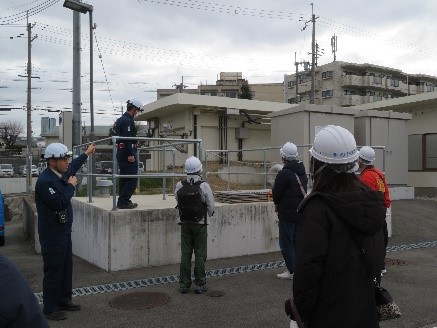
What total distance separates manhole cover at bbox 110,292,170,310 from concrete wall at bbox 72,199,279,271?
1172 millimetres

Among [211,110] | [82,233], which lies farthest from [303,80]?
[82,233]

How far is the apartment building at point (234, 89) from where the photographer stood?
202 feet

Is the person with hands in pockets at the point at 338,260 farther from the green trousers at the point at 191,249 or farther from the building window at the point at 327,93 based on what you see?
the building window at the point at 327,93

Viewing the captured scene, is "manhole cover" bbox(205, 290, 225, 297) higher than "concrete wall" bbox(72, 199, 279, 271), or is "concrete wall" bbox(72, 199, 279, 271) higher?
"concrete wall" bbox(72, 199, 279, 271)

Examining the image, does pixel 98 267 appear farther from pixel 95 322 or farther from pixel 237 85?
pixel 237 85

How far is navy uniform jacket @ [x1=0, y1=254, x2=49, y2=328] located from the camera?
1272 millimetres

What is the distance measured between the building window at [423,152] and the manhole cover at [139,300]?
16.0m

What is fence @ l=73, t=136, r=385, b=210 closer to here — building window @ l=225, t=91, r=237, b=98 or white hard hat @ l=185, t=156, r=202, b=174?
white hard hat @ l=185, t=156, r=202, b=174

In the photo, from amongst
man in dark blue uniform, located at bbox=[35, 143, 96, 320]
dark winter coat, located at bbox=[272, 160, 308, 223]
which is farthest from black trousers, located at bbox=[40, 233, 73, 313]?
dark winter coat, located at bbox=[272, 160, 308, 223]

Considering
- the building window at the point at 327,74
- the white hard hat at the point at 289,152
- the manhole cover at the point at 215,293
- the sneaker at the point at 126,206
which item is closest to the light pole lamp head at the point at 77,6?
the sneaker at the point at 126,206

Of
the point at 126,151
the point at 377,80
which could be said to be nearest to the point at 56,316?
the point at 126,151

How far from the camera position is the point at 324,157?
2.42m

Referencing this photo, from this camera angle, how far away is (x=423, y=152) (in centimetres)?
1859

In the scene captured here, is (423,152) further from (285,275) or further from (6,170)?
(6,170)
